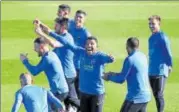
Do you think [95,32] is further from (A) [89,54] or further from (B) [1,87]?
(A) [89,54]

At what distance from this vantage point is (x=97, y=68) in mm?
10047

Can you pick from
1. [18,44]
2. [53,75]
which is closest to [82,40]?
[53,75]

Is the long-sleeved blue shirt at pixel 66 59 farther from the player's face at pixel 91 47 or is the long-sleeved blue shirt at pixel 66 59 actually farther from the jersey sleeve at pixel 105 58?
the jersey sleeve at pixel 105 58

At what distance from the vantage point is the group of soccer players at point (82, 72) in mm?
8977

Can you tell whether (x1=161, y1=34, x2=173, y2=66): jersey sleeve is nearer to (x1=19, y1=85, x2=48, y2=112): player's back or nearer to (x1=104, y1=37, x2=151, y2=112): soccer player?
(x1=104, y1=37, x2=151, y2=112): soccer player

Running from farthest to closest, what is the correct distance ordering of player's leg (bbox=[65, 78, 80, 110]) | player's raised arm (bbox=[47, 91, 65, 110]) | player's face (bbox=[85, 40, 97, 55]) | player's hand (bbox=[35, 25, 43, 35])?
1. player's leg (bbox=[65, 78, 80, 110])
2. player's hand (bbox=[35, 25, 43, 35])
3. player's face (bbox=[85, 40, 97, 55])
4. player's raised arm (bbox=[47, 91, 65, 110])

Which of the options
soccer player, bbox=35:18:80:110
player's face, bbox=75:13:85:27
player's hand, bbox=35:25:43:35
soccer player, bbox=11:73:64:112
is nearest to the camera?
soccer player, bbox=11:73:64:112

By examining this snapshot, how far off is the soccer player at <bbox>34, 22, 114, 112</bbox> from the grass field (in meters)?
2.08

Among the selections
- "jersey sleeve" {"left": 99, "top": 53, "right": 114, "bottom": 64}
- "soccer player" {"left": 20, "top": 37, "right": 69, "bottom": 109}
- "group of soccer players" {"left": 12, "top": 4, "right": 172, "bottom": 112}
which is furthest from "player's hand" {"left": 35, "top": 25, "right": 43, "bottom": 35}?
"jersey sleeve" {"left": 99, "top": 53, "right": 114, "bottom": 64}

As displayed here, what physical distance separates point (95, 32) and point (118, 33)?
73 cm

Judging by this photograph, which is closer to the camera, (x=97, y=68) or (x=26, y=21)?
(x=97, y=68)

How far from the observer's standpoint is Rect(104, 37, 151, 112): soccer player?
31.2ft

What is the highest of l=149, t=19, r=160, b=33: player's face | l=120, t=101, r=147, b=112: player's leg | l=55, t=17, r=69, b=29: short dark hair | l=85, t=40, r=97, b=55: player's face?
l=55, t=17, r=69, b=29: short dark hair

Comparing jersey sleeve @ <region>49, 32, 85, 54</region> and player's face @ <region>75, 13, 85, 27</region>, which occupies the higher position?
player's face @ <region>75, 13, 85, 27</region>
